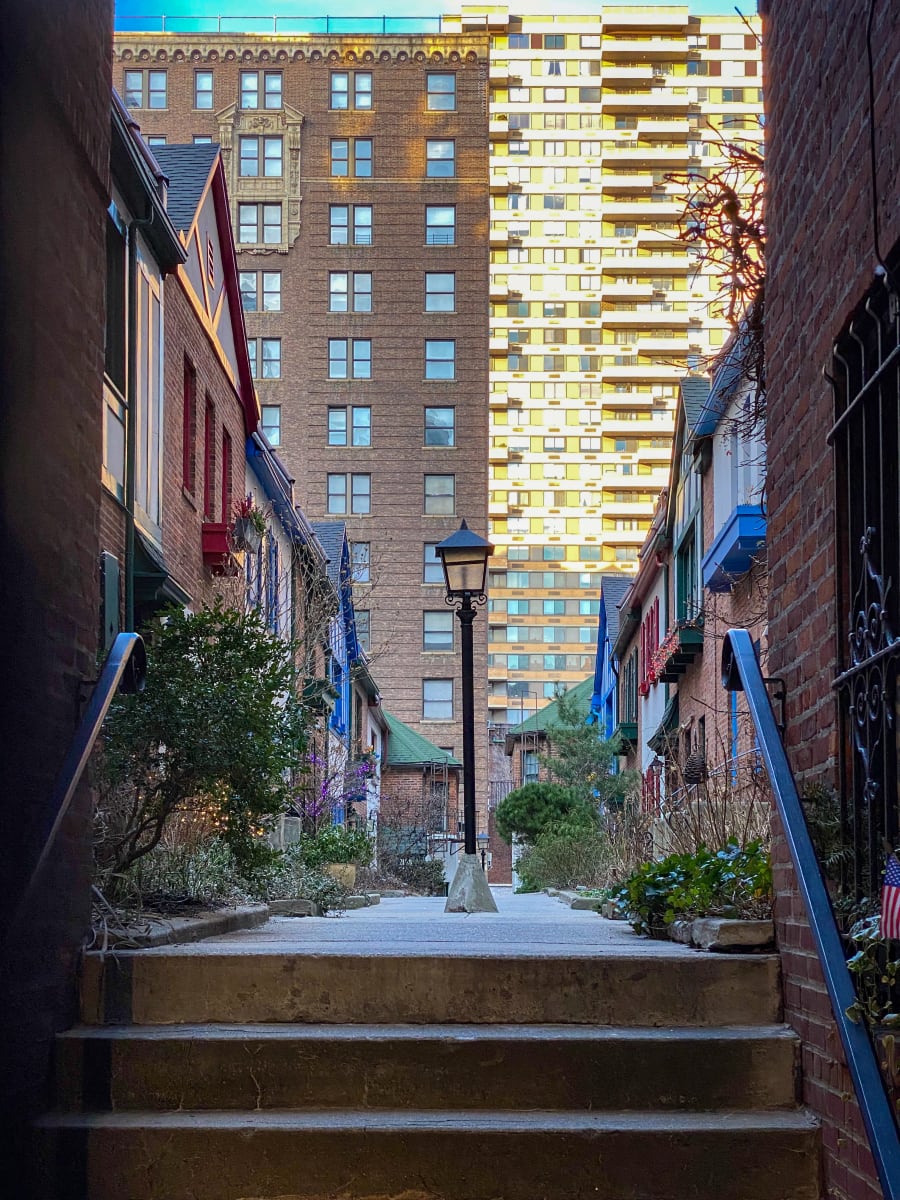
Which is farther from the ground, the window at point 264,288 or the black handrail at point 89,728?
the window at point 264,288

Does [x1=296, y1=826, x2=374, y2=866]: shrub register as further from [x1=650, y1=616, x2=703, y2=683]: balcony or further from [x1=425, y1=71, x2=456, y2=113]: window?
[x1=425, y1=71, x2=456, y2=113]: window

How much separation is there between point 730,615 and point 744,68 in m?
74.4

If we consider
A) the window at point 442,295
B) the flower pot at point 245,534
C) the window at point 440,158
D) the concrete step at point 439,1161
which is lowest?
the concrete step at point 439,1161

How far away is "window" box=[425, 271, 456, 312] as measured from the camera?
48562 millimetres

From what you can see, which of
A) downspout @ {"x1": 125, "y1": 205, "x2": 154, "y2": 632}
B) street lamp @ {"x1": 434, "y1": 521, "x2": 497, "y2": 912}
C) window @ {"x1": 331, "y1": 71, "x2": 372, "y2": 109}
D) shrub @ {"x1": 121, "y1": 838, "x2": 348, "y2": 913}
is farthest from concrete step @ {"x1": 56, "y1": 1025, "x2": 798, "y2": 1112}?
window @ {"x1": 331, "y1": 71, "x2": 372, "y2": 109}

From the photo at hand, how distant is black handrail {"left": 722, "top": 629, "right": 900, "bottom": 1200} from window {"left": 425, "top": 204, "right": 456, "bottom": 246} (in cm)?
4647

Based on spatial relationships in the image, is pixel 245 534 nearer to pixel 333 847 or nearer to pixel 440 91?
pixel 333 847

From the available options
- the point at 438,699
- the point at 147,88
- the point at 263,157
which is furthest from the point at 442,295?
the point at 438,699

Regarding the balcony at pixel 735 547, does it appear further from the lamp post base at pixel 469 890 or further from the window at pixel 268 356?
the window at pixel 268 356

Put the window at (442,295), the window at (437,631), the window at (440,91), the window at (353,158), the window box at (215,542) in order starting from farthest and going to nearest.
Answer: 1. the window at (353,158)
2. the window at (440,91)
3. the window at (442,295)
4. the window at (437,631)
5. the window box at (215,542)

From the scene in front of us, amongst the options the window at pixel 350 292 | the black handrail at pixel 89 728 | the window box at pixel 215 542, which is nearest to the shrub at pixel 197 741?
the black handrail at pixel 89 728

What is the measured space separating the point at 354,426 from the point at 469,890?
38.0m

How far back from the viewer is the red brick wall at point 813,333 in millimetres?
3574

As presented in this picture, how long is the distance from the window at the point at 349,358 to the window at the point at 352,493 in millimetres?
3693
